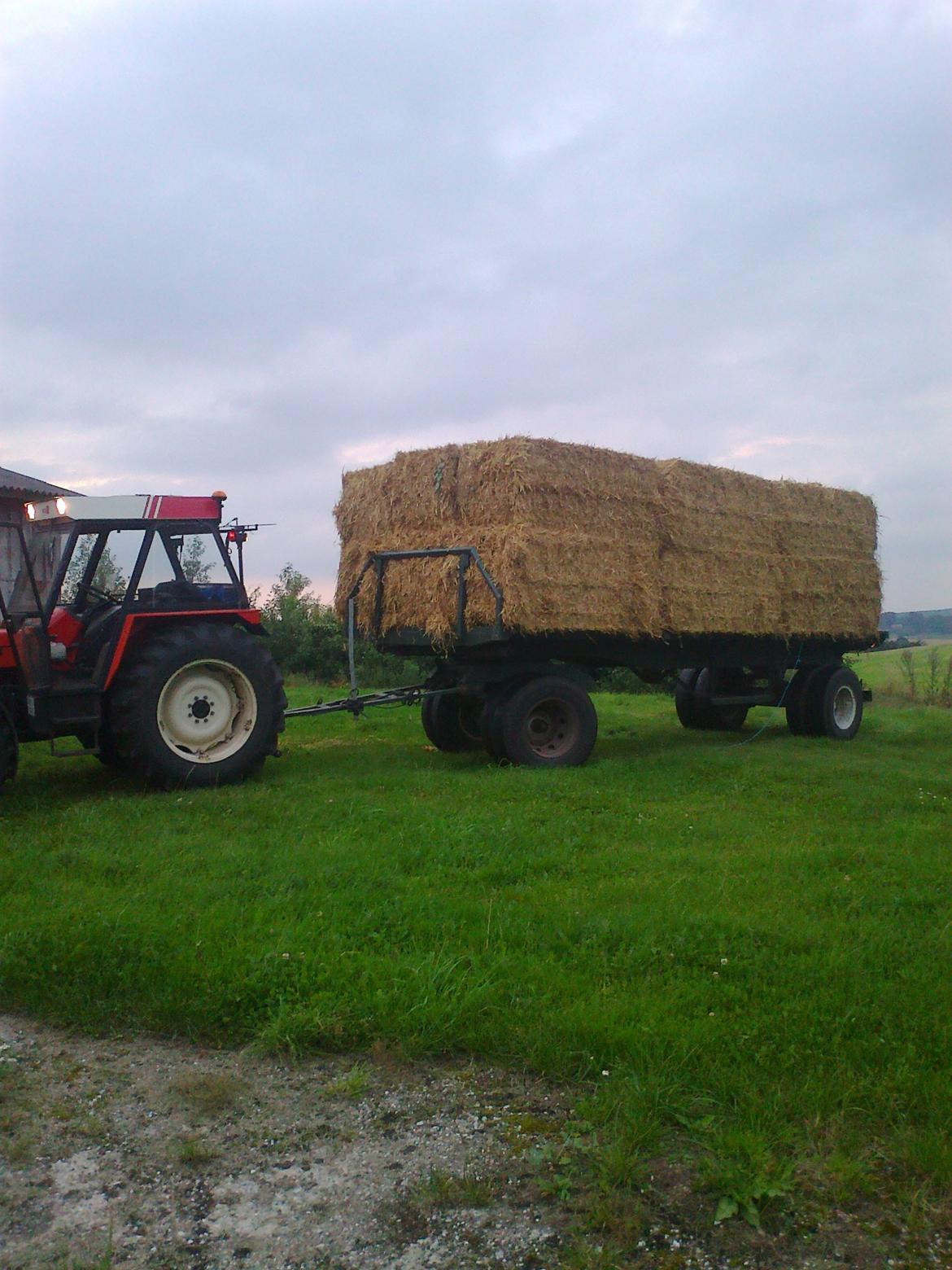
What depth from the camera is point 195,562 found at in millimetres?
9148

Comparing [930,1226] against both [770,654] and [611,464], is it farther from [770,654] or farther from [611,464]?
[770,654]

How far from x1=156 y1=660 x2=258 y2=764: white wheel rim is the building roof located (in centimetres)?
1172

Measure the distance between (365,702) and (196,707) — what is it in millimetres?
1899

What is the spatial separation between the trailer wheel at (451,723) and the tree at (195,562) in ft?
8.66

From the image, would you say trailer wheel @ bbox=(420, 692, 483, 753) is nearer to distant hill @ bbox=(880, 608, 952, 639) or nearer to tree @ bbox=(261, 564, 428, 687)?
distant hill @ bbox=(880, 608, 952, 639)

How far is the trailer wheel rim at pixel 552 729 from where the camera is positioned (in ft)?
32.8

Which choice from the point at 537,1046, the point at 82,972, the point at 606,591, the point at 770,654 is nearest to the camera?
the point at 537,1046

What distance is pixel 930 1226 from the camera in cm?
285

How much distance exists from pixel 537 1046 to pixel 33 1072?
5.83 feet

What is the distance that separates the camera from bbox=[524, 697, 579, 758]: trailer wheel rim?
32.8 ft

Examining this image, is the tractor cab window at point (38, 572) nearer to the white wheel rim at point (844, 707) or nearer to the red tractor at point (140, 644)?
the red tractor at point (140, 644)

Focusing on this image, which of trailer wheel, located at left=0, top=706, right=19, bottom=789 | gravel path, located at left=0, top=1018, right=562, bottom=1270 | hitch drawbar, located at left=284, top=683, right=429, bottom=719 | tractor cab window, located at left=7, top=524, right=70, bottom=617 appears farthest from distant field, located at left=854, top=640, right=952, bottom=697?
gravel path, located at left=0, top=1018, right=562, bottom=1270

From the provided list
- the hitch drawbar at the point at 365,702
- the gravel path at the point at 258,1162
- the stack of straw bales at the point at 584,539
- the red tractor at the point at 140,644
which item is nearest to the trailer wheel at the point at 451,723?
the hitch drawbar at the point at 365,702

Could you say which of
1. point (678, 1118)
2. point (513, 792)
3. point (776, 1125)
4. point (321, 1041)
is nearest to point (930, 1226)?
point (776, 1125)
